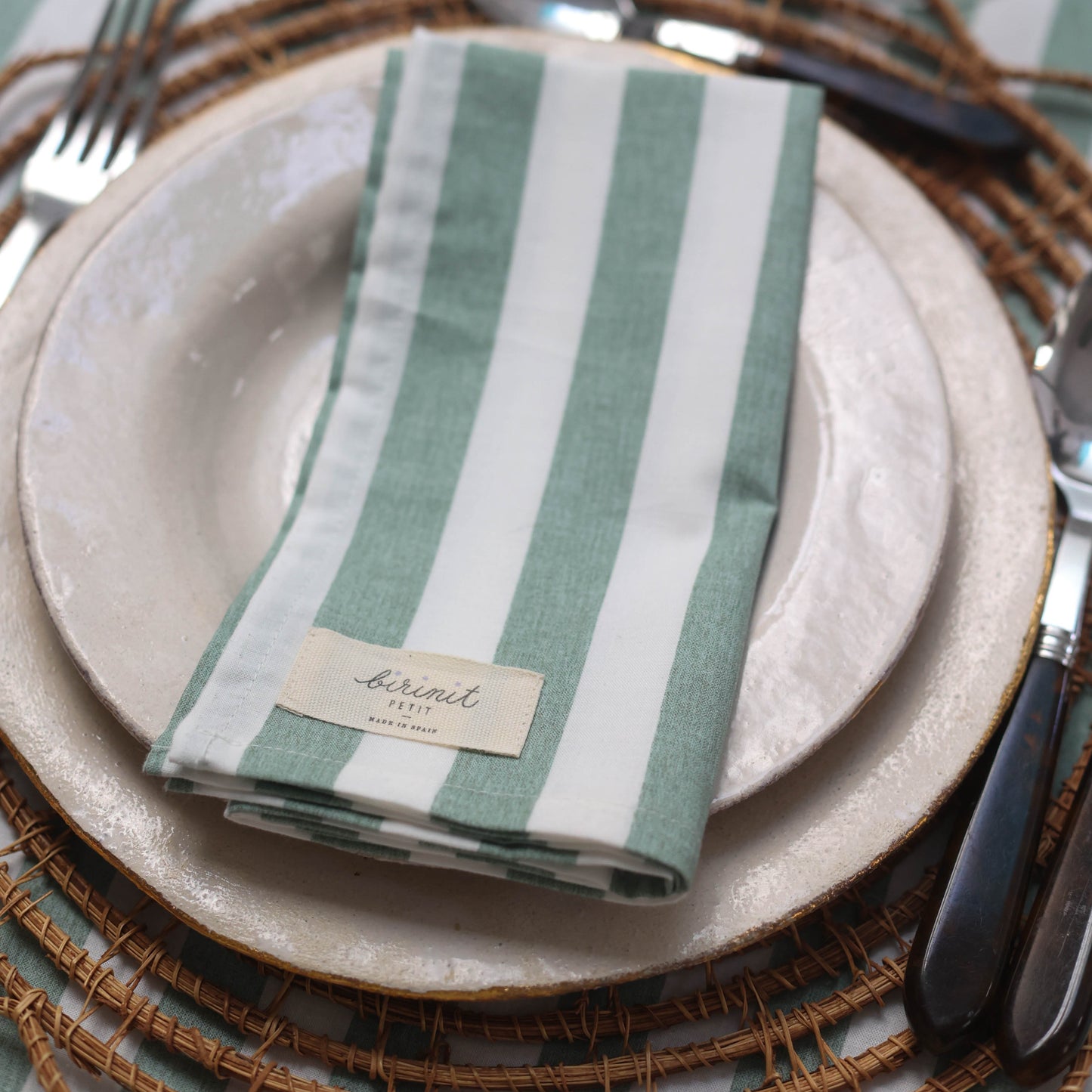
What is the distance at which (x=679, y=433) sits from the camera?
2.11 ft

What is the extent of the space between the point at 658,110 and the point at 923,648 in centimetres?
40

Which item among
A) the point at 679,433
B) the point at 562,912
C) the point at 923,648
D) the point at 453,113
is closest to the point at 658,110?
the point at 453,113

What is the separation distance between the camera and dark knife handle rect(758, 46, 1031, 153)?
0.85 metres

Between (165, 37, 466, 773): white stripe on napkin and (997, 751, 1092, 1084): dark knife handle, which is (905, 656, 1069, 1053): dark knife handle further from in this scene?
(165, 37, 466, 773): white stripe on napkin

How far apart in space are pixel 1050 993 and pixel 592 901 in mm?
243

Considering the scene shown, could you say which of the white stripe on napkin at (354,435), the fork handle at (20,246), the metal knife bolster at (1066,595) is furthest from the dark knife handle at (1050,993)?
the fork handle at (20,246)

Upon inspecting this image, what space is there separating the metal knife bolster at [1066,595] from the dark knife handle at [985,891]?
0.09ft

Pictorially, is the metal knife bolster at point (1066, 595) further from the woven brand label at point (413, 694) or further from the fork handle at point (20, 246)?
the fork handle at point (20, 246)

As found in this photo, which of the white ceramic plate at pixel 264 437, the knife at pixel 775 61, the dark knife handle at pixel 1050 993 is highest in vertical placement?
the knife at pixel 775 61

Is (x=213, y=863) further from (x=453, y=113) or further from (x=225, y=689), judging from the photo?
(x=453, y=113)

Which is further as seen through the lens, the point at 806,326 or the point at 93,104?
the point at 93,104

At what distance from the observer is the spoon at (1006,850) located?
562 millimetres

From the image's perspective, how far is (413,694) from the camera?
0.56 m

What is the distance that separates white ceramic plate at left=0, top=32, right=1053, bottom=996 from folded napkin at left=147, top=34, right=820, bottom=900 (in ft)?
0.13
